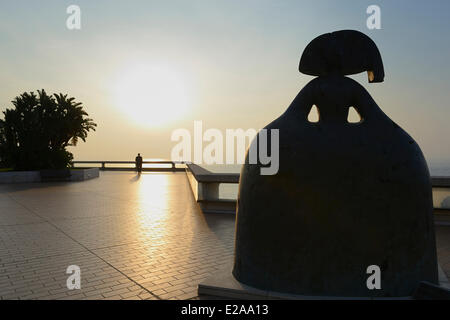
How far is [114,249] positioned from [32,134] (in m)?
22.9

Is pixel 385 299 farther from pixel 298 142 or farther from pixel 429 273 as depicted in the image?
pixel 298 142

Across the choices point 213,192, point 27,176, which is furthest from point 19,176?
point 213,192

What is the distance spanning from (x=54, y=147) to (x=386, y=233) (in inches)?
1155

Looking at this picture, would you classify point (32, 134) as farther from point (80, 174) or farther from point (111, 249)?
point (111, 249)

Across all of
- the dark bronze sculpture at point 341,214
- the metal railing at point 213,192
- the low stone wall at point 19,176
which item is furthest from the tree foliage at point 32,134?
the dark bronze sculpture at point 341,214

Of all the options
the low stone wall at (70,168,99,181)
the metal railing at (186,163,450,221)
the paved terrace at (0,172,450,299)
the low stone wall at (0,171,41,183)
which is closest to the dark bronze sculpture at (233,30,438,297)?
the paved terrace at (0,172,450,299)

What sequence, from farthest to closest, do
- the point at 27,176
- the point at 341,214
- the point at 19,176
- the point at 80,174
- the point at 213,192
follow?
the point at 80,174
the point at 27,176
the point at 19,176
the point at 213,192
the point at 341,214

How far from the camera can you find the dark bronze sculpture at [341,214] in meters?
4.19

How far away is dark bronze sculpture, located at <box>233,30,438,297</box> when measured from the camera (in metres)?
4.19

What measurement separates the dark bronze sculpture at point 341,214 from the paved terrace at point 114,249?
1.41 metres

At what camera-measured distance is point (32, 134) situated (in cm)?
2638

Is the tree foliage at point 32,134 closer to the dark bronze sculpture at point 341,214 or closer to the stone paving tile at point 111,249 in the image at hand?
the stone paving tile at point 111,249
